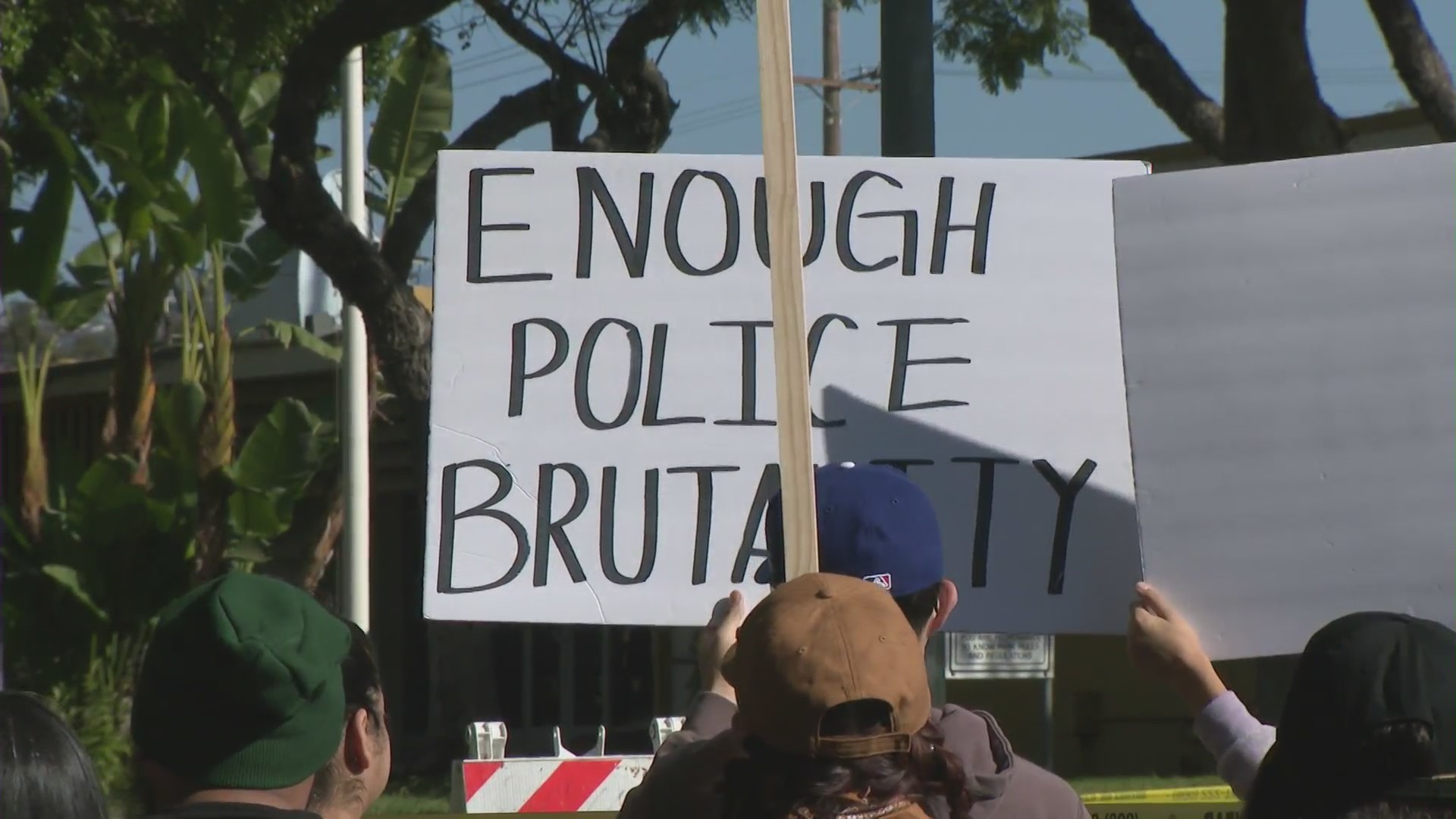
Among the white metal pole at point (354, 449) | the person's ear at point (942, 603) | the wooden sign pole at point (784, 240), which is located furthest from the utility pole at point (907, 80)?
the white metal pole at point (354, 449)

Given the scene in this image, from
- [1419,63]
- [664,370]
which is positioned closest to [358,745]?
[664,370]

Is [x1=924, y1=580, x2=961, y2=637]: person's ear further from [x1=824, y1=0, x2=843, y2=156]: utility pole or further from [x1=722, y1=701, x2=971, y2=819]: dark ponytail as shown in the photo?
[x1=824, y1=0, x2=843, y2=156]: utility pole

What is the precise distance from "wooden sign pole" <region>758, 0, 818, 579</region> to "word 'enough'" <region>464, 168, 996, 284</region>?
2.23 feet

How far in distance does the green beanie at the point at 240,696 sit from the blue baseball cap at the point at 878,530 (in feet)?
2.26

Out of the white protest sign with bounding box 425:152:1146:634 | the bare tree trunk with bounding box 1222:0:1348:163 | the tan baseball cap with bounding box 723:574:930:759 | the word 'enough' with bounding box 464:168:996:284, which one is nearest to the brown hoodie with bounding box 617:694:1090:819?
the tan baseball cap with bounding box 723:574:930:759

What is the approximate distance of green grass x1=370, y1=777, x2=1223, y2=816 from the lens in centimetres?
1161

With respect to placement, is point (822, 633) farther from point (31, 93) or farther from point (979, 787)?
point (31, 93)

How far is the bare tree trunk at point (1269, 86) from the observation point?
5668mm

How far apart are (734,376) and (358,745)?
1.47m

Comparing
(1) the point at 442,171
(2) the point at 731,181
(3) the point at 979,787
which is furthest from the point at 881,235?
(3) the point at 979,787

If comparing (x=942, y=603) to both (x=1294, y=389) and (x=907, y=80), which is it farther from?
(x=907, y=80)

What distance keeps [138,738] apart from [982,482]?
69.2 inches

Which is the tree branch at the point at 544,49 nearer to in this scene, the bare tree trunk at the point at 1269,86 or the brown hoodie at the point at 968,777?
the bare tree trunk at the point at 1269,86

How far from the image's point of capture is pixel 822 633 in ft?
6.05
